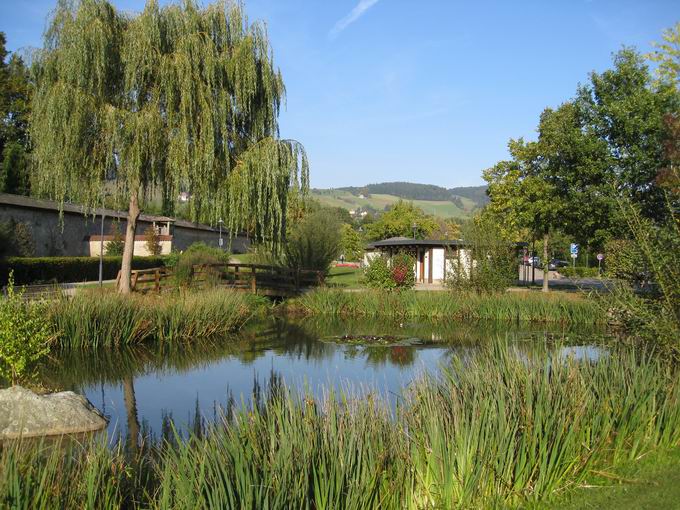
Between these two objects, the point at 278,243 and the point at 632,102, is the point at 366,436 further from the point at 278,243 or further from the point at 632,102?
the point at 632,102

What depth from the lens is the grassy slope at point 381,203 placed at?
15800 cm

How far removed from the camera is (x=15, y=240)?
88.4 feet

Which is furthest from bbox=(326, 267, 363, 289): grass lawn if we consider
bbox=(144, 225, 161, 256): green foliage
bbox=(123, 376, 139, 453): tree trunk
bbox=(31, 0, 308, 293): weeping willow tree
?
bbox=(123, 376, 139, 453): tree trunk

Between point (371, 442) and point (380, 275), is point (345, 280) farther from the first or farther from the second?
point (371, 442)

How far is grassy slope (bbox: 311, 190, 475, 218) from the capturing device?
158 m

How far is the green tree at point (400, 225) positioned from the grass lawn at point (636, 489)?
57719mm

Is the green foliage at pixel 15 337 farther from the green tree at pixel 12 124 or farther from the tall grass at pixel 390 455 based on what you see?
the green tree at pixel 12 124

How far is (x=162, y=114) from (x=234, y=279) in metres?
7.90

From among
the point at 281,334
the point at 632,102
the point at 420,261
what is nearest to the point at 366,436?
the point at 281,334

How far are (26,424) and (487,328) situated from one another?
522 inches

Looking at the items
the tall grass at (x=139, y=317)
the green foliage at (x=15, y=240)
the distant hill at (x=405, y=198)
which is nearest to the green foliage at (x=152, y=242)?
the green foliage at (x=15, y=240)

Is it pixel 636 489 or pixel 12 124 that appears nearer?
pixel 636 489

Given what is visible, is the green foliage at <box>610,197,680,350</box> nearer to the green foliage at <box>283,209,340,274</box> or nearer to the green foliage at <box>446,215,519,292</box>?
the green foliage at <box>446,215,519,292</box>

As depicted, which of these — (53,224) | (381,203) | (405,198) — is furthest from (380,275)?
(405,198)
